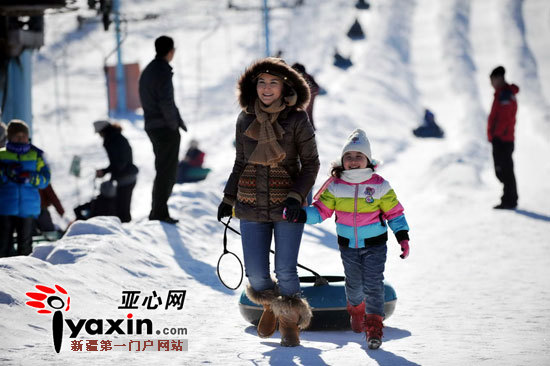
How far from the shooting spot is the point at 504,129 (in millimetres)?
12383

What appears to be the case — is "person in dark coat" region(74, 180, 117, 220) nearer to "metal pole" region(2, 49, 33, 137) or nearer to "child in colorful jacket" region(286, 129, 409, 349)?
"metal pole" region(2, 49, 33, 137)

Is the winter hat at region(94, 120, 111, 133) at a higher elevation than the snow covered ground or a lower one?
higher

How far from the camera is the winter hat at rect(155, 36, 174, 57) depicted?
9.77 meters

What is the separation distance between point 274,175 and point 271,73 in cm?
61

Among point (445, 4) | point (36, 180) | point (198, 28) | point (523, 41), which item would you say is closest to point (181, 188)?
point (36, 180)

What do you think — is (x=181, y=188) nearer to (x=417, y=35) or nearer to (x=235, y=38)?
(x=417, y=35)

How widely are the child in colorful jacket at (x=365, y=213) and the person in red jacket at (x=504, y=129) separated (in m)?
7.11

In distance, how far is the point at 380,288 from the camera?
18.5 ft

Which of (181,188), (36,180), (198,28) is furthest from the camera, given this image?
(198,28)

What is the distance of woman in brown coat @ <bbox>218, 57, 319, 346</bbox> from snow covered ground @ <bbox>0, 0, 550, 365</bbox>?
1.18 ft

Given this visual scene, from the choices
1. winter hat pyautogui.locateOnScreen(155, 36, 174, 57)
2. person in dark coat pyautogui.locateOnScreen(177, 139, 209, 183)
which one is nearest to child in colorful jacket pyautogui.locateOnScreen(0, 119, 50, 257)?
winter hat pyautogui.locateOnScreen(155, 36, 174, 57)

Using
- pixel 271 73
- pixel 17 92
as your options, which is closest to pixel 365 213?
pixel 271 73

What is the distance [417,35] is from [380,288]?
46881 mm

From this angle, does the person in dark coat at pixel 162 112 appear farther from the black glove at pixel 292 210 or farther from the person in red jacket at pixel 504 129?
the black glove at pixel 292 210
